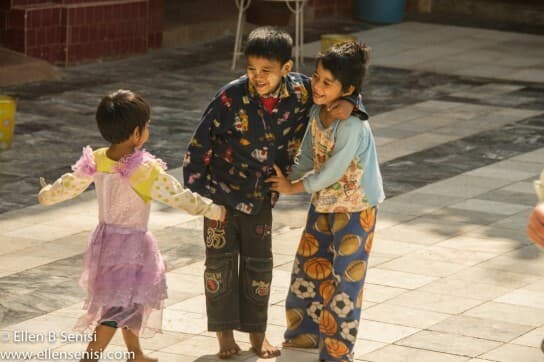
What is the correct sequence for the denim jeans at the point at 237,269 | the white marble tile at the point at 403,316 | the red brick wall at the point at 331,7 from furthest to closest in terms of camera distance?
1. the red brick wall at the point at 331,7
2. the white marble tile at the point at 403,316
3. the denim jeans at the point at 237,269

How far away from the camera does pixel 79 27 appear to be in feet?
45.2

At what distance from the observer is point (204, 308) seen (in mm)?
6363

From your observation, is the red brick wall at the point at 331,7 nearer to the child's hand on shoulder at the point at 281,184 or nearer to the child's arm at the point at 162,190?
the child's hand on shoulder at the point at 281,184

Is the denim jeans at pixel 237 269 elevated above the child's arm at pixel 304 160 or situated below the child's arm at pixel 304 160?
below

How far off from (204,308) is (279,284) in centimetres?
58

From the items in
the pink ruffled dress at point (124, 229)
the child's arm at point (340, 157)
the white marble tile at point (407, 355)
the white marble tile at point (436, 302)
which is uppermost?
the child's arm at point (340, 157)

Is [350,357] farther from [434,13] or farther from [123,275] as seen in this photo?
[434,13]

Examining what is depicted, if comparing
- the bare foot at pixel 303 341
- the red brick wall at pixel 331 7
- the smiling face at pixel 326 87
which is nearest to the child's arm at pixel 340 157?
the smiling face at pixel 326 87

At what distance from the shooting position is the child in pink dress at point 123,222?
5172 millimetres

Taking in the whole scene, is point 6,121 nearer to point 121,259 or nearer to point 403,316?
point 403,316

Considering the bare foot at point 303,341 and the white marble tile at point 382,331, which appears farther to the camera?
the white marble tile at point 382,331

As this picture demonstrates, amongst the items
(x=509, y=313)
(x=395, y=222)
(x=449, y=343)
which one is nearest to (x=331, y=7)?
(x=395, y=222)

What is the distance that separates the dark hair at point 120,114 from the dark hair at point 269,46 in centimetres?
53

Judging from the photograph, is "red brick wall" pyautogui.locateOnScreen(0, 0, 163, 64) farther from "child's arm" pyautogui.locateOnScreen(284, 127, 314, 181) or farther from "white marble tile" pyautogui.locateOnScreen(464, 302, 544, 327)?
"child's arm" pyautogui.locateOnScreen(284, 127, 314, 181)
